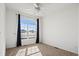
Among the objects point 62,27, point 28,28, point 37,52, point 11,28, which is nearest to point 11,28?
point 11,28

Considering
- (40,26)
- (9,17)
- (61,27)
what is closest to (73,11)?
(61,27)

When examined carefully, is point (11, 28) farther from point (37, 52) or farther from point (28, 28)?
point (37, 52)

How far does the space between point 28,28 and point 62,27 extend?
2.75 metres

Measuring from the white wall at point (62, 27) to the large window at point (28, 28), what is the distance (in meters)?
1.26

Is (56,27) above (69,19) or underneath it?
underneath

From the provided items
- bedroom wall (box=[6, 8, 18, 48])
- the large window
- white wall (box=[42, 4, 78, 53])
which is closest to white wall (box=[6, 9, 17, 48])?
bedroom wall (box=[6, 8, 18, 48])

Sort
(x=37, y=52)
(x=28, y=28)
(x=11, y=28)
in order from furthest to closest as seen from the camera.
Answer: (x=28, y=28)
(x=11, y=28)
(x=37, y=52)

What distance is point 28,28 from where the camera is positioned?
18.5 feet

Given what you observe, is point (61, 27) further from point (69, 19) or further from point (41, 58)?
point (41, 58)

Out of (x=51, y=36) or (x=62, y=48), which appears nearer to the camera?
(x=62, y=48)

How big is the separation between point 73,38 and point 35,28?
338 cm

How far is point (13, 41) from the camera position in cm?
449

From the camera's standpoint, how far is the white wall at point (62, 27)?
138 inches

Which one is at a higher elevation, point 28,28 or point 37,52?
point 28,28
